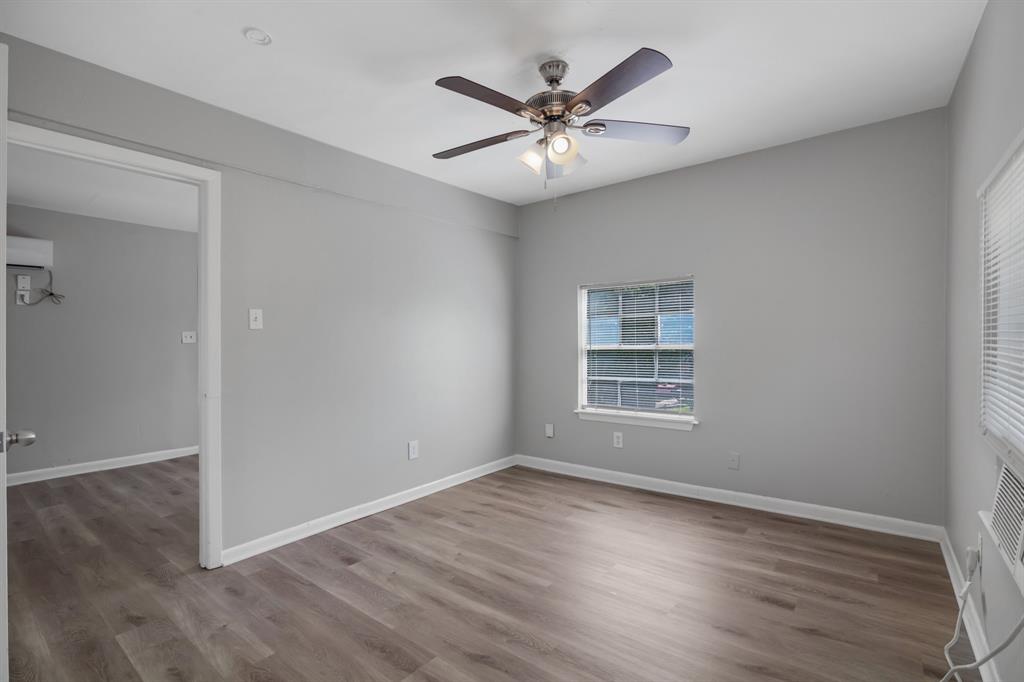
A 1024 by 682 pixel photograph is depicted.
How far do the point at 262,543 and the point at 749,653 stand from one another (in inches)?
106

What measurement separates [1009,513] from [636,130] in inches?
80.3

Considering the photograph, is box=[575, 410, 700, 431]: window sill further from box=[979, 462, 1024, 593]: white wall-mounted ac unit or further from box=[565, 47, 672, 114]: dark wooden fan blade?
box=[565, 47, 672, 114]: dark wooden fan blade

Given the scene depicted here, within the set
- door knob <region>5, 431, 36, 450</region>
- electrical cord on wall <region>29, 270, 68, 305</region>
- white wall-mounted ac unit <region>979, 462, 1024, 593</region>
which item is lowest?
white wall-mounted ac unit <region>979, 462, 1024, 593</region>

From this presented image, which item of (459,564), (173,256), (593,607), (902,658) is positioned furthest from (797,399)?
(173,256)

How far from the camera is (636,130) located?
247cm

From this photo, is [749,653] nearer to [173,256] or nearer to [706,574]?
[706,574]

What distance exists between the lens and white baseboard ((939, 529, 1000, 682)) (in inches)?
70.5

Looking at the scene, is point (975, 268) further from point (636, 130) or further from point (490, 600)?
point (490, 600)

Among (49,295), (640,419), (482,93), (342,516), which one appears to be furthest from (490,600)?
(49,295)

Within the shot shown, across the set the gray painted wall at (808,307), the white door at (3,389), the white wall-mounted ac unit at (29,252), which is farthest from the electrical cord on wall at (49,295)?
the gray painted wall at (808,307)

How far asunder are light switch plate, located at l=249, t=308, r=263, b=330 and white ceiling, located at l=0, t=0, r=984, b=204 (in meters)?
1.16

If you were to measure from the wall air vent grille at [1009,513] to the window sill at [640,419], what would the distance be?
2.26m

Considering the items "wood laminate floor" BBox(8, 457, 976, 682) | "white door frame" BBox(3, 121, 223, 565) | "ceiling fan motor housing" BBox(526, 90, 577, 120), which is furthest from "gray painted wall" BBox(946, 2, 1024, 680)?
"white door frame" BBox(3, 121, 223, 565)

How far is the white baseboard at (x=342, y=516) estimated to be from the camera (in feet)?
9.71
